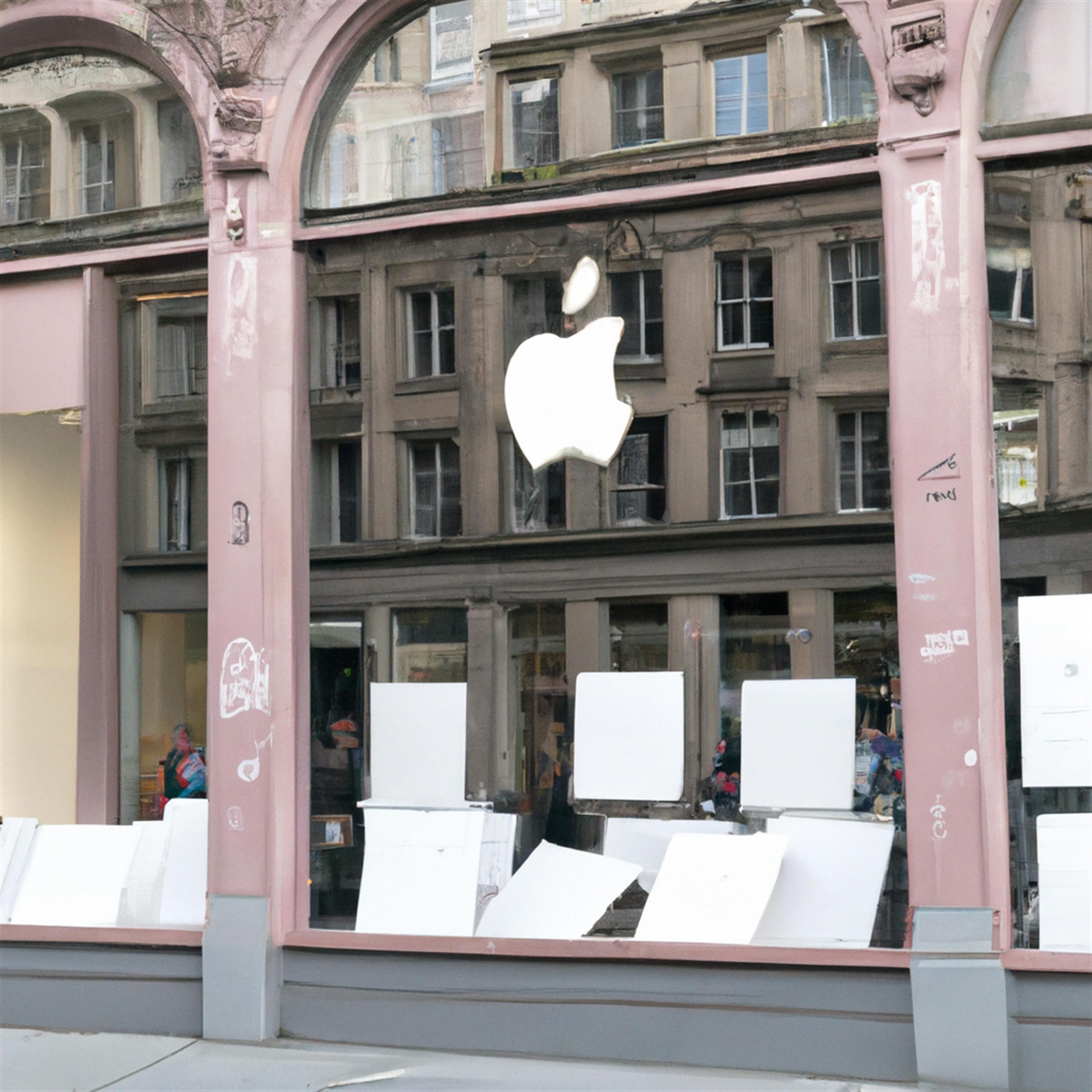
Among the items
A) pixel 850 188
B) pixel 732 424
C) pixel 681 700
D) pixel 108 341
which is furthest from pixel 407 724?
pixel 850 188

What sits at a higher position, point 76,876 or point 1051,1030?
point 76,876

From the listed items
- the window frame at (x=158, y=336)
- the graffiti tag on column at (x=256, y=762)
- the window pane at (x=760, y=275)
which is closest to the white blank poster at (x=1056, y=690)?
the window pane at (x=760, y=275)

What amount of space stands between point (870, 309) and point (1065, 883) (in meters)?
2.81

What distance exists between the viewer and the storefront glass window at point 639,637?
720cm

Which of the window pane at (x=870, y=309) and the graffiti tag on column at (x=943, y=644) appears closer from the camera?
the graffiti tag on column at (x=943, y=644)

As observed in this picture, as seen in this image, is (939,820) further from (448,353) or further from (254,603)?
(254,603)

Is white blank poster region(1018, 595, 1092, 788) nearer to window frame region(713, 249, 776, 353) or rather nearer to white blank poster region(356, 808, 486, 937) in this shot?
window frame region(713, 249, 776, 353)

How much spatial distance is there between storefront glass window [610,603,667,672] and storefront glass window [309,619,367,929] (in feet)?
4.70

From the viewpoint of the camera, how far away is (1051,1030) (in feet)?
20.5

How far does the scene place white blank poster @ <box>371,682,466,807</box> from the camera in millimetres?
7566

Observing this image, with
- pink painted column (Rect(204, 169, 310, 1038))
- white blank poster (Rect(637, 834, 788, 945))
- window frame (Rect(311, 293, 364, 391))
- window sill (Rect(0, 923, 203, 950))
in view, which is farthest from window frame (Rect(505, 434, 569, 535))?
window sill (Rect(0, 923, 203, 950))

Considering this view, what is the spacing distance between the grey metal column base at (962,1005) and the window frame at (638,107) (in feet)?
13.3

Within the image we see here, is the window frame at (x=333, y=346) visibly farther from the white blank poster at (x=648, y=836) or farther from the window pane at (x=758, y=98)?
the white blank poster at (x=648, y=836)

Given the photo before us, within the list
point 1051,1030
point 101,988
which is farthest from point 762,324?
point 101,988
